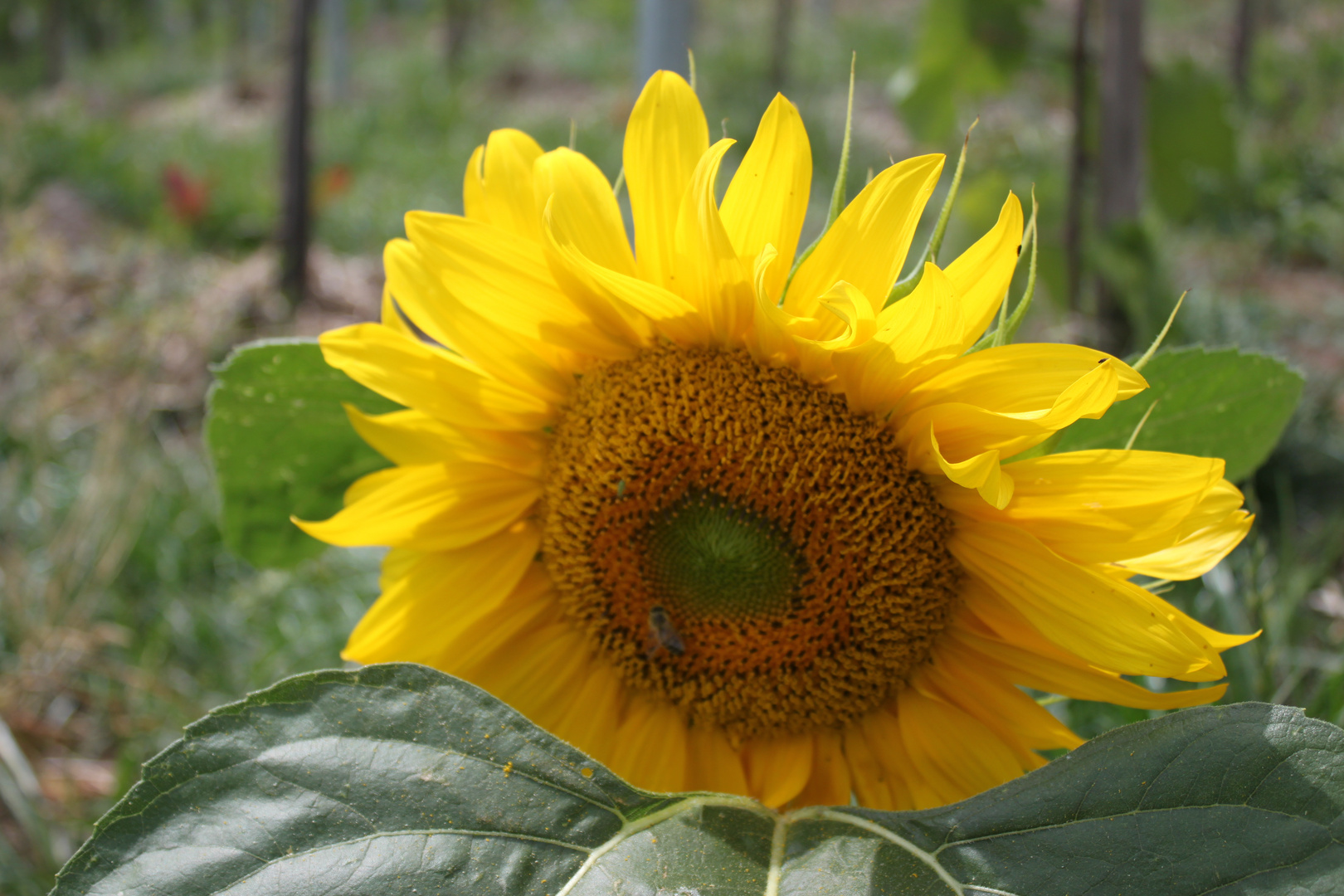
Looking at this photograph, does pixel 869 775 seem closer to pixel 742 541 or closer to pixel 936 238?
pixel 742 541

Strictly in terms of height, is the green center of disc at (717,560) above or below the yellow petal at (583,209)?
below

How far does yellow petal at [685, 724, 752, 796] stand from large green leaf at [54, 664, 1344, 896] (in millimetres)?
191

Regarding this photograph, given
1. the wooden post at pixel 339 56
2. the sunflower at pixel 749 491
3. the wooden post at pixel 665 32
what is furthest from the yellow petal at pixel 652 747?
the wooden post at pixel 339 56

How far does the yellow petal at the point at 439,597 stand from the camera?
85 cm

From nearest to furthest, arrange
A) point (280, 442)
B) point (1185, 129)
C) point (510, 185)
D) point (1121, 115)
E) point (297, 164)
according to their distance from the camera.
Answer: point (510, 185) → point (280, 442) → point (1121, 115) → point (1185, 129) → point (297, 164)

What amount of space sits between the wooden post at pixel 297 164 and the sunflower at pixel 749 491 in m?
3.61

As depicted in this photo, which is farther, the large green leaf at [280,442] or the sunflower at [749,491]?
the large green leaf at [280,442]

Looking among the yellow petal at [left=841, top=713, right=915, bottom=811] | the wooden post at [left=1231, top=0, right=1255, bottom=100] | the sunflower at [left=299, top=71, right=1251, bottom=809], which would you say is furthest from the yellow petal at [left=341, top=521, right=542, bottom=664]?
the wooden post at [left=1231, top=0, right=1255, bottom=100]

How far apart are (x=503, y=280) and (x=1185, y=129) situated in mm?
2317

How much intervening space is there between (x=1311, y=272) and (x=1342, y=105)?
348cm

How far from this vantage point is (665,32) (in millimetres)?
2037

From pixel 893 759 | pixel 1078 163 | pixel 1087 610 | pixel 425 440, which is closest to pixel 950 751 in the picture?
pixel 893 759

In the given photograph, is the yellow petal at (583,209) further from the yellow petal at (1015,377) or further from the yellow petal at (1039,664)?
the yellow petal at (1039,664)

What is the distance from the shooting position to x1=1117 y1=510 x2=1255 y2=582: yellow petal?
2.21ft
